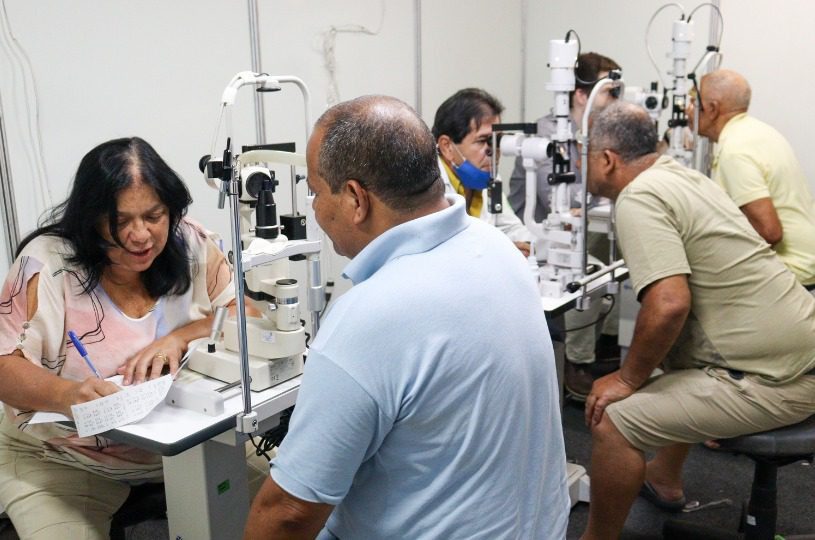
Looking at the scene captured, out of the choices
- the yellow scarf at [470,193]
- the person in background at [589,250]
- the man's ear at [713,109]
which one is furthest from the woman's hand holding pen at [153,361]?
the man's ear at [713,109]

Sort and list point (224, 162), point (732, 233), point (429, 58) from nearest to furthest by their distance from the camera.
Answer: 1. point (224, 162)
2. point (732, 233)
3. point (429, 58)

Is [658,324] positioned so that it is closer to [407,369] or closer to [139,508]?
[407,369]

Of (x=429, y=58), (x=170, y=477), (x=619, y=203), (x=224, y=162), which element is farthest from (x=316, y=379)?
(x=429, y=58)

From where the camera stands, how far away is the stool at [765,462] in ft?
6.63

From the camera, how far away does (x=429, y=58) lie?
389cm

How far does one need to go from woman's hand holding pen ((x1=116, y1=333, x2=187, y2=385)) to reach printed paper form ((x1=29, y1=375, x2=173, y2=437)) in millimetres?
102

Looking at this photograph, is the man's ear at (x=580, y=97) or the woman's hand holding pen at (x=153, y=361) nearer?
the woman's hand holding pen at (x=153, y=361)

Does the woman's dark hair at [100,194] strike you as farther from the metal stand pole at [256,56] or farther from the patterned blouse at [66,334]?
the metal stand pole at [256,56]

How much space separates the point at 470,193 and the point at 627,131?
714 mm

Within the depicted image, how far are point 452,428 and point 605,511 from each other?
1265mm

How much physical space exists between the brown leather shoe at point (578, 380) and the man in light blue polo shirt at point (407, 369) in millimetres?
2476

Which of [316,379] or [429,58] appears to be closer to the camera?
[316,379]

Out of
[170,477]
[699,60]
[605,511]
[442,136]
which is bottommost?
[605,511]

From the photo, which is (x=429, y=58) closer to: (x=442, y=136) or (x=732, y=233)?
(x=442, y=136)
